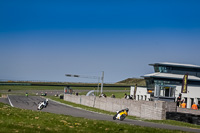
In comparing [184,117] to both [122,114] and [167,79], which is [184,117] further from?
[167,79]

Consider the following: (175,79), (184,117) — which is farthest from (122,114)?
(175,79)

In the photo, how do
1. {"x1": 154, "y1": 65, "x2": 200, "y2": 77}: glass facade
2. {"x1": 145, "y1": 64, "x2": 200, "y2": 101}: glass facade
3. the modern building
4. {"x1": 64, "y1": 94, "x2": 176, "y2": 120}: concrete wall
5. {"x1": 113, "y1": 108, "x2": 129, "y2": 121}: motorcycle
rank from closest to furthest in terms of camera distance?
{"x1": 113, "y1": 108, "x2": 129, "y2": 121}: motorcycle → {"x1": 64, "y1": 94, "x2": 176, "y2": 120}: concrete wall → the modern building → {"x1": 145, "y1": 64, "x2": 200, "y2": 101}: glass facade → {"x1": 154, "y1": 65, "x2": 200, "y2": 77}: glass facade

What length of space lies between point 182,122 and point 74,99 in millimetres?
46950

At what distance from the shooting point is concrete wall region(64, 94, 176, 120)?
3095 centimetres

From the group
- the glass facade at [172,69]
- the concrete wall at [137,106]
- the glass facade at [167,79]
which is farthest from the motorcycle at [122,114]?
the glass facade at [172,69]

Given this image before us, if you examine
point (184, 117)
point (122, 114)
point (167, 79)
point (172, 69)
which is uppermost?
point (172, 69)

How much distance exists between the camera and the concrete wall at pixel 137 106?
102 feet

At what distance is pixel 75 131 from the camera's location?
48.7ft

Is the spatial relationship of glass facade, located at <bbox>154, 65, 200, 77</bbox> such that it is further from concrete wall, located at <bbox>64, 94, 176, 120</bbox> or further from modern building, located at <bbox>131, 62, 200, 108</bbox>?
concrete wall, located at <bbox>64, 94, 176, 120</bbox>

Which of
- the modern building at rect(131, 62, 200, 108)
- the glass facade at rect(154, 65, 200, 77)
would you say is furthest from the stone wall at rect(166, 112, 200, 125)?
the glass facade at rect(154, 65, 200, 77)

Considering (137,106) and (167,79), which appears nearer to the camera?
(137,106)

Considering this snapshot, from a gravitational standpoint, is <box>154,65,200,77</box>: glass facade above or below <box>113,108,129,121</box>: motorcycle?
above

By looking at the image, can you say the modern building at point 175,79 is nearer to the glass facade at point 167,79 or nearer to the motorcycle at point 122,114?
the glass facade at point 167,79

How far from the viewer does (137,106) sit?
128ft
